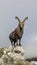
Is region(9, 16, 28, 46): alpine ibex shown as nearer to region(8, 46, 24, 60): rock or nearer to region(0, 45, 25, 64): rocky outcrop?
region(0, 45, 25, 64): rocky outcrop

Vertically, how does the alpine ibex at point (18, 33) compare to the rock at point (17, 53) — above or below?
above

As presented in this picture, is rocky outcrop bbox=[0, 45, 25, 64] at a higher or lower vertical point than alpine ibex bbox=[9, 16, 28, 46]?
lower

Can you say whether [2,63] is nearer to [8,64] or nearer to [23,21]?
[8,64]

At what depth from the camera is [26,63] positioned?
34250 millimetres

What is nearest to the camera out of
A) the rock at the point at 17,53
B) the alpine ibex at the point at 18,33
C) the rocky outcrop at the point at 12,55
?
the rocky outcrop at the point at 12,55

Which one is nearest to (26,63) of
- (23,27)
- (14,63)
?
(14,63)

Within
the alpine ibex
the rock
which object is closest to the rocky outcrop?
the rock

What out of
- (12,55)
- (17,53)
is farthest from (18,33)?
(12,55)

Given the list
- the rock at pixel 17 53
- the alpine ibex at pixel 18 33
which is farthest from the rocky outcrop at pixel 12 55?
the alpine ibex at pixel 18 33

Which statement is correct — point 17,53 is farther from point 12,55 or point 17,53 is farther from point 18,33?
point 18,33

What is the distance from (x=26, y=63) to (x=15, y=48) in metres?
2.02

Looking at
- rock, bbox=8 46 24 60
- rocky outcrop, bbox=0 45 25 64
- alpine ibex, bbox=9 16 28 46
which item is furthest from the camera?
alpine ibex, bbox=9 16 28 46

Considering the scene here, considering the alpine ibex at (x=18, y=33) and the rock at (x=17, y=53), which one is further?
the alpine ibex at (x=18, y=33)

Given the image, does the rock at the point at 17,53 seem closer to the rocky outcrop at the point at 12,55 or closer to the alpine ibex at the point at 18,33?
the rocky outcrop at the point at 12,55
